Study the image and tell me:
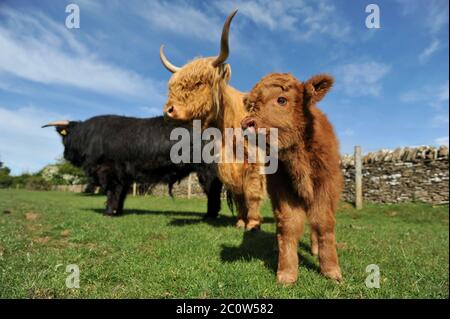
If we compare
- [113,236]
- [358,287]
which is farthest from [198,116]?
[358,287]

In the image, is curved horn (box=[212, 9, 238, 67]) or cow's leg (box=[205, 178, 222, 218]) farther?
cow's leg (box=[205, 178, 222, 218])

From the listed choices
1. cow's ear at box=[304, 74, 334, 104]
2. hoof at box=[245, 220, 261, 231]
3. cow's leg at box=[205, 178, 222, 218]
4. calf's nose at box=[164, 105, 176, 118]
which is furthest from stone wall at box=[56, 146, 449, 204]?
cow's ear at box=[304, 74, 334, 104]

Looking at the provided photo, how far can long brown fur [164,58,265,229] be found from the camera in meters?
4.94

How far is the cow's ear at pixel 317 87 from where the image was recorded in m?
3.20

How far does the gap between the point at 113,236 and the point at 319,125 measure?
3499mm

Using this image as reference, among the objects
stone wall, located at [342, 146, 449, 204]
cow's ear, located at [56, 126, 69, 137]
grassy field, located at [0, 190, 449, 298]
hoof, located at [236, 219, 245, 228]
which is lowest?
grassy field, located at [0, 190, 449, 298]

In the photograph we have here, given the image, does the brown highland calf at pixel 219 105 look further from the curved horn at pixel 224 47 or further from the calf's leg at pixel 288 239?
the calf's leg at pixel 288 239

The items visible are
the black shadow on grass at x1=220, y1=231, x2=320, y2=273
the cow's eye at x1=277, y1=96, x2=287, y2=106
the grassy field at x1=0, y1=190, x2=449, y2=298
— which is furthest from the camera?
the black shadow on grass at x1=220, y1=231, x2=320, y2=273

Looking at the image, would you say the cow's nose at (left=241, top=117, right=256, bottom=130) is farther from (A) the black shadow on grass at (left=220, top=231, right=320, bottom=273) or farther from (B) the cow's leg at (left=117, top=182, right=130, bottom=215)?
(B) the cow's leg at (left=117, top=182, right=130, bottom=215)

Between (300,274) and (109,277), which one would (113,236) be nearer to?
(109,277)

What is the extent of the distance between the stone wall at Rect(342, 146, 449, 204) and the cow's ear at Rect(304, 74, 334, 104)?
11.3 meters

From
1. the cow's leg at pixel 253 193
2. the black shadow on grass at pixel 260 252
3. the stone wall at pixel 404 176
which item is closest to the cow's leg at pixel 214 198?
the cow's leg at pixel 253 193
